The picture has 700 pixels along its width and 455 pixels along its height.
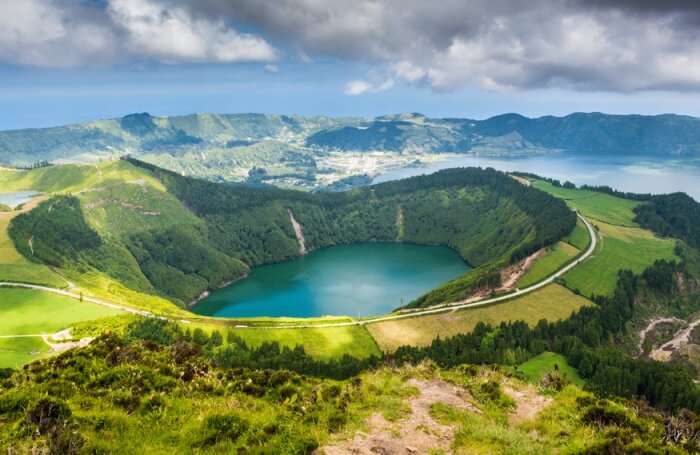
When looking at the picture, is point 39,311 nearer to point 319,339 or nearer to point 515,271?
point 319,339

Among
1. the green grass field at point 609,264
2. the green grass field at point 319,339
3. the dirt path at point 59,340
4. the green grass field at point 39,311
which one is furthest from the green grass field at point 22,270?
the green grass field at point 609,264

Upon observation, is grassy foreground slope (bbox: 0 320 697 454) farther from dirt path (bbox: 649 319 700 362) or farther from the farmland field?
dirt path (bbox: 649 319 700 362)

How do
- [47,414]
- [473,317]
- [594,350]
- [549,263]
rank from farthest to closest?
1. [549,263]
2. [473,317]
3. [594,350]
4. [47,414]

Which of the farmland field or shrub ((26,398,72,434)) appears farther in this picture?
the farmland field

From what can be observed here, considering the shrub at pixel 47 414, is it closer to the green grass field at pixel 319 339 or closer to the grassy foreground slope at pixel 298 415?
the grassy foreground slope at pixel 298 415

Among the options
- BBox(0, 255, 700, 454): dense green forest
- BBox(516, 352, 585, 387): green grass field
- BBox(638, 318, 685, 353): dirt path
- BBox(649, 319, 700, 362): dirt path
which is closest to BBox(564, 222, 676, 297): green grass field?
BBox(638, 318, 685, 353): dirt path

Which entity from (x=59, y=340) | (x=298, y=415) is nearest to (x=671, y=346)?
(x=298, y=415)

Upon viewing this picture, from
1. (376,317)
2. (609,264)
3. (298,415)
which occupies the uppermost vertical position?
(298,415)
